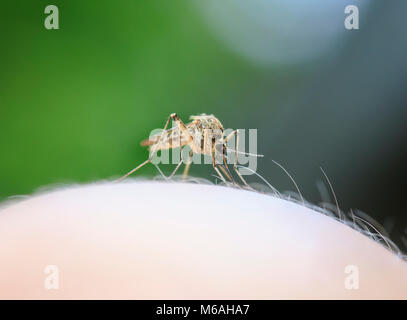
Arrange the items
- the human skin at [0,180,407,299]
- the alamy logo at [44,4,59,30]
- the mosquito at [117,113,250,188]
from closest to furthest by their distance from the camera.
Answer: the human skin at [0,180,407,299]
the mosquito at [117,113,250,188]
the alamy logo at [44,4,59,30]

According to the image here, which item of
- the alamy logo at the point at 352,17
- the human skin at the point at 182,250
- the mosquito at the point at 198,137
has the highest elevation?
the alamy logo at the point at 352,17

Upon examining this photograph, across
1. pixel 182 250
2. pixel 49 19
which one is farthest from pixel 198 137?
pixel 49 19

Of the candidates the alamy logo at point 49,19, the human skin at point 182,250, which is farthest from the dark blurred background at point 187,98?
the human skin at point 182,250

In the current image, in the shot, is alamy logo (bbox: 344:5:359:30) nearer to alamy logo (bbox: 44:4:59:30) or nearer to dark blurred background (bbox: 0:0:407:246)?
dark blurred background (bbox: 0:0:407:246)

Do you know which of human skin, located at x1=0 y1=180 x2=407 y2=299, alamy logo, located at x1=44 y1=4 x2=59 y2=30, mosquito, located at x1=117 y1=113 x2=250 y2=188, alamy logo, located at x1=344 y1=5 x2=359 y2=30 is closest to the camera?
human skin, located at x1=0 y1=180 x2=407 y2=299

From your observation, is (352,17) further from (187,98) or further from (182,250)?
(182,250)

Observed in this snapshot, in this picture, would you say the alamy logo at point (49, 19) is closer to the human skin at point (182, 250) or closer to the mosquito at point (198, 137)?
the mosquito at point (198, 137)

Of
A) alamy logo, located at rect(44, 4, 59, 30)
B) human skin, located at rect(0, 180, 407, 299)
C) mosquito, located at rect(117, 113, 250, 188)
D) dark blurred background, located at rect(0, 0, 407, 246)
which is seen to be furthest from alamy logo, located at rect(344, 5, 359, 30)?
human skin, located at rect(0, 180, 407, 299)

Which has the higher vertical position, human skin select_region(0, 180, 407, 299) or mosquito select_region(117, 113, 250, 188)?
mosquito select_region(117, 113, 250, 188)
